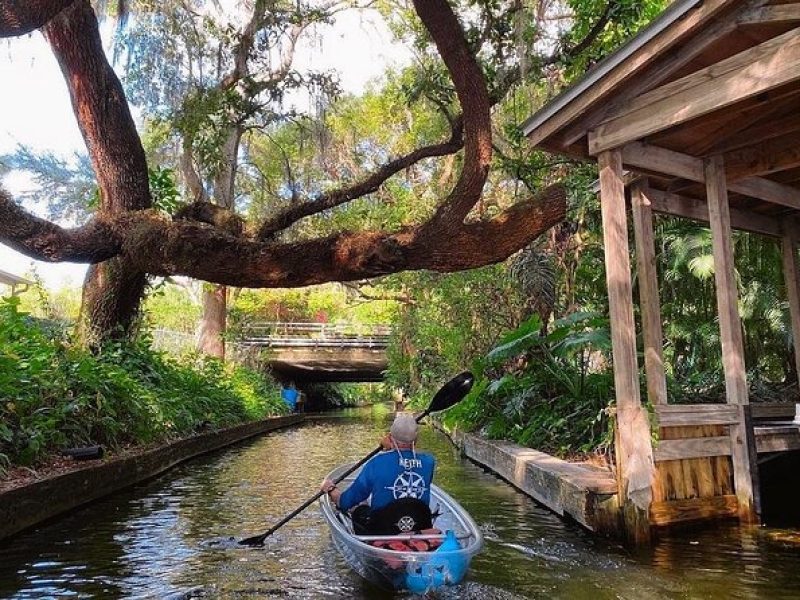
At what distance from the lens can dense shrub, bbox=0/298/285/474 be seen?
24.3 feet

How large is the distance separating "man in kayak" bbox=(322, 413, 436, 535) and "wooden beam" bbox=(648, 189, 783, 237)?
171 inches

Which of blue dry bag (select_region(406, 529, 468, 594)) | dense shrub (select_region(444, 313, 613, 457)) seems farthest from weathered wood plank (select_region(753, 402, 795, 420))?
blue dry bag (select_region(406, 529, 468, 594))

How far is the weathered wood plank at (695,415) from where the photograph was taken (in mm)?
6316

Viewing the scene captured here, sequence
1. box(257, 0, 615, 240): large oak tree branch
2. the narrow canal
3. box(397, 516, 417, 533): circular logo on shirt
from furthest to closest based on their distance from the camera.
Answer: box(257, 0, 615, 240): large oak tree branch → box(397, 516, 417, 533): circular logo on shirt → the narrow canal

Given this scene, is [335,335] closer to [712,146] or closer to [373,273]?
[373,273]

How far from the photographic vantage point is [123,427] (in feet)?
31.7

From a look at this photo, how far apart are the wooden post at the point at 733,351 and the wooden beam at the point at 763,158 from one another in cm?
80

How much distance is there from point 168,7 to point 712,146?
867cm

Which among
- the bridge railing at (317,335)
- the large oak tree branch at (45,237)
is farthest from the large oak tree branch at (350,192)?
the bridge railing at (317,335)

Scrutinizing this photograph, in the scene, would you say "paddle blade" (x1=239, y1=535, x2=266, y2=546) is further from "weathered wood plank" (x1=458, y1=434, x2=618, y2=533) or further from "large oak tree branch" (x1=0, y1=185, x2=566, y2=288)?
"large oak tree branch" (x1=0, y1=185, x2=566, y2=288)

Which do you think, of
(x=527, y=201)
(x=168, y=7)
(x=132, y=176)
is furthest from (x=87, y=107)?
(x=527, y=201)

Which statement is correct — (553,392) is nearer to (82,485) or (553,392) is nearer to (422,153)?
(422,153)

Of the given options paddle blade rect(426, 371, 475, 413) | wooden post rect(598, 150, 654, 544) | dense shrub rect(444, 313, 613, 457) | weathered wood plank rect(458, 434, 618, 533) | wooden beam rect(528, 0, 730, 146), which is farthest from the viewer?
dense shrub rect(444, 313, 613, 457)

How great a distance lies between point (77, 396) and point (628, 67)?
24.7 feet
